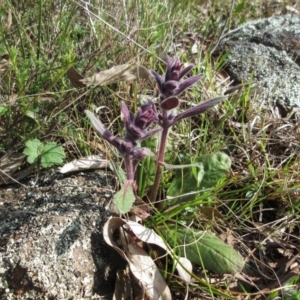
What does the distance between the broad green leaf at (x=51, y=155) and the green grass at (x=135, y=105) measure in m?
0.09

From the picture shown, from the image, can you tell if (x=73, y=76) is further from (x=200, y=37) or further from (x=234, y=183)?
(x=200, y=37)

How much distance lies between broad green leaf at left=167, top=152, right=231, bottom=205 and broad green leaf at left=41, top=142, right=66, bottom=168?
1.33ft

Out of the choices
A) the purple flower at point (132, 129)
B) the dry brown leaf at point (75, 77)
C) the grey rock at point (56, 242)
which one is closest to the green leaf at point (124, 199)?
the purple flower at point (132, 129)

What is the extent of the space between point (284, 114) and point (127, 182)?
101 centimetres

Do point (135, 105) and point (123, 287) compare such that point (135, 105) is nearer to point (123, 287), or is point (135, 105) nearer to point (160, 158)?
point (160, 158)

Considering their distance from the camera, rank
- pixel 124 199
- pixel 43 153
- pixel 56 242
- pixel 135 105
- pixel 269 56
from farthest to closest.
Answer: pixel 269 56 → pixel 135 105 → pixel 43 153 → pixel 56 242 → pixel 124 199

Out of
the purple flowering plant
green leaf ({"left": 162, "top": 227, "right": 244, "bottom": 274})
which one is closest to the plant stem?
the purple flowering plant

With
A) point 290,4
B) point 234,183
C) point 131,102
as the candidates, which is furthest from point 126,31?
point 290,4

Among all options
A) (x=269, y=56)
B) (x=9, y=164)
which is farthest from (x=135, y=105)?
(x=269, y=56)

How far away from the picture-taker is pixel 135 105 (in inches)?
78.7

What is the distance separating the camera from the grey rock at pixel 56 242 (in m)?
1.58

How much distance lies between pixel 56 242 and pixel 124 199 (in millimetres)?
283

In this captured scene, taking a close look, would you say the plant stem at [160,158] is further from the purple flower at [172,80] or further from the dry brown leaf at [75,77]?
the dry brown leaf at [75,77]

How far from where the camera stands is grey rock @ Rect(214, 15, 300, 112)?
93.7 inches
